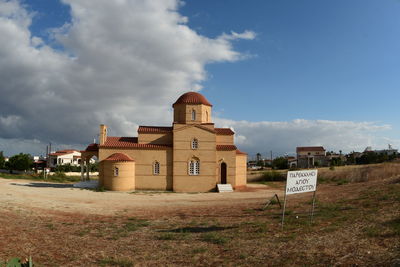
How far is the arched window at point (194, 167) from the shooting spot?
2967 centimetres

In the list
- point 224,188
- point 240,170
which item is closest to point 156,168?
point 224,188

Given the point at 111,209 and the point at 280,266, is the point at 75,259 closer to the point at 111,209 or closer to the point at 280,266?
the point at 280,266

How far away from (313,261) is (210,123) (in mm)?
24632

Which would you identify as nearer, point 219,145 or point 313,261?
point 313,261

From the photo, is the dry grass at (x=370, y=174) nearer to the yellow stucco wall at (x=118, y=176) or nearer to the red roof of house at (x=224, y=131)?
the red roof of house at (x=224, y=131)

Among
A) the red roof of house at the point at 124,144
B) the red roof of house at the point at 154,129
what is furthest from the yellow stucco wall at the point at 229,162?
the red roof of house at the point at 154,129

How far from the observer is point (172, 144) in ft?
98.5

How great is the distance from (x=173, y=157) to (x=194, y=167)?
235cm

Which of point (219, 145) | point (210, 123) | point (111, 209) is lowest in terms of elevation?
point (111, 209)

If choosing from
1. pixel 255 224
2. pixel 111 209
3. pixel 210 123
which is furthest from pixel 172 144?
pixel 255 224

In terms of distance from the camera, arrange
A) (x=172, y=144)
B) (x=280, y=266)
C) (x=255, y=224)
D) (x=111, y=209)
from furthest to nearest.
→ (x=172, y=144) → (x=111, y=209) → (x=255, y=224) → (x=280, y=266)

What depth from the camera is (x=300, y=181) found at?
437 inches

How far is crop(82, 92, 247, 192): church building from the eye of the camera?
2905 cm

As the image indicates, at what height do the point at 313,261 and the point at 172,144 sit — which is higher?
the point at 172,144
